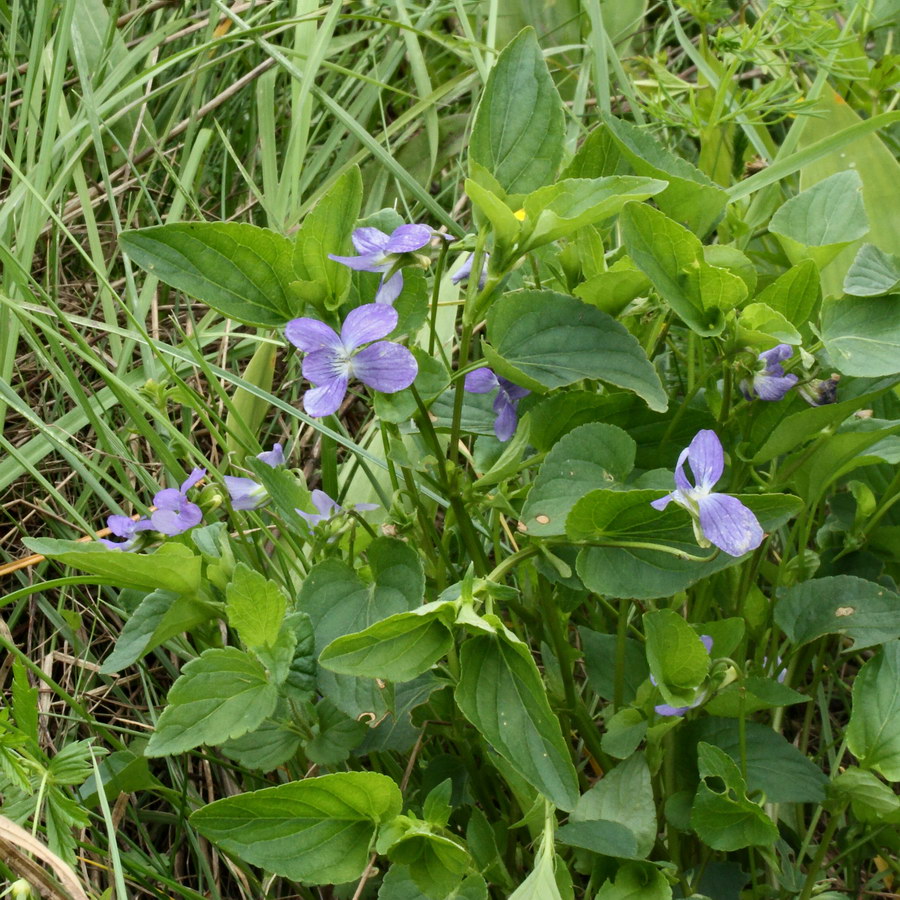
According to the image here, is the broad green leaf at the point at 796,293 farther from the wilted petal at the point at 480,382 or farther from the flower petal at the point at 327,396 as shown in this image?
the flower petal at the point at 327,396

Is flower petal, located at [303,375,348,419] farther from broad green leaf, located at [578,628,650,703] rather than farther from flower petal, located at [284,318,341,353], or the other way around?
broad green leaf, located at [578,628,650,703]

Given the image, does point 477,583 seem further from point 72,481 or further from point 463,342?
point 72,481

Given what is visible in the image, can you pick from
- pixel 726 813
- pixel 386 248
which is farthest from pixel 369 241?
pixel 726 813

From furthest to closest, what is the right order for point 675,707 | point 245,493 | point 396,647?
1. point 245,493
2. point 675,707
3. point 396,647

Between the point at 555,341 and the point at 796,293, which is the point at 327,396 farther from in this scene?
the point at 796,293

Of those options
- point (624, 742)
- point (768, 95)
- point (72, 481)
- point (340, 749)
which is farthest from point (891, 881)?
point (72, 481)

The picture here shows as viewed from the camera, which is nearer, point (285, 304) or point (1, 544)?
point (285, 304)
